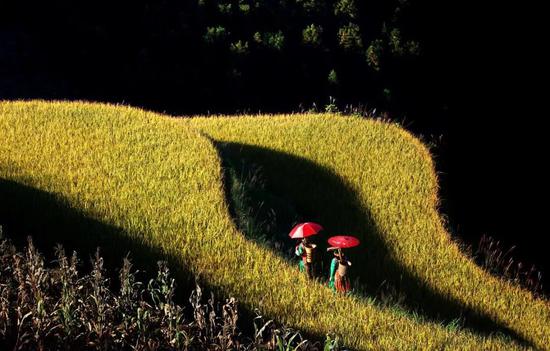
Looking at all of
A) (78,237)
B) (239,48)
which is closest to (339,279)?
(78,237)

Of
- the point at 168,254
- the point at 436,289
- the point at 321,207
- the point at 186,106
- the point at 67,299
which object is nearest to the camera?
the point at 67,299

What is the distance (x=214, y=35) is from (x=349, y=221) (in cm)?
1040

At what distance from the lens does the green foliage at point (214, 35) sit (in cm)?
1970

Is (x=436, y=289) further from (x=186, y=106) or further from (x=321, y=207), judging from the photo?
(x=186, y=106)

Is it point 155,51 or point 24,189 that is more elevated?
point 155,51

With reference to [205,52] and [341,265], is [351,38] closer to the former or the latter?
[205,52]

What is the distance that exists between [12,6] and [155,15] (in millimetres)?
4565

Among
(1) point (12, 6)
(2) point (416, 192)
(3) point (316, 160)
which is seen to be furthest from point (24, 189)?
(1) point (12, 6)

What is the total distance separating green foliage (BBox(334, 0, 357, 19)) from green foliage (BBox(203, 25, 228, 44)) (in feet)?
13.1

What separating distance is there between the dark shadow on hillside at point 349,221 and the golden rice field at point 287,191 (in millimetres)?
31

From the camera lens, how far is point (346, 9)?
21469 millimetres

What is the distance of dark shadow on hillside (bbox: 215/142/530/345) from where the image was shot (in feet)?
30.7

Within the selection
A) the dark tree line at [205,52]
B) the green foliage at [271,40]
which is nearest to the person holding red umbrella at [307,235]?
the dark tree line at [205,52]

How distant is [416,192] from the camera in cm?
1210
